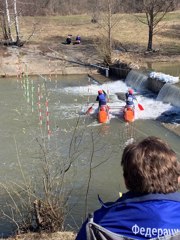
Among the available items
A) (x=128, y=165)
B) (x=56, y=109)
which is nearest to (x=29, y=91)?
(x=56, y=109)

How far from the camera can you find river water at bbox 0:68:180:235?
852 centimetres

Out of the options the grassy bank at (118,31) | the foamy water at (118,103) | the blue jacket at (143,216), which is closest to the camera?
the blue jacket at (143,216)

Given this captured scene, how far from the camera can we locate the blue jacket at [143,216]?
5.89 feet

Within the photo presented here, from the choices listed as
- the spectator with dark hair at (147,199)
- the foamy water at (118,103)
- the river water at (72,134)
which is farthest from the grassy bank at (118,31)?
the spectator with dark hair at (147,199)

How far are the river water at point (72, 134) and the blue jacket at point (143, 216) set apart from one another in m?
3.44

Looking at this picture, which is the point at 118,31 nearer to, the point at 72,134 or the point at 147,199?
the point at 72,134

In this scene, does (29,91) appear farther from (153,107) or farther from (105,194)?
(105,194)

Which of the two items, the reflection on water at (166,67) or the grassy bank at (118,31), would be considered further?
the grassy bank at (118,31)

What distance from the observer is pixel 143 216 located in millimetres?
1805

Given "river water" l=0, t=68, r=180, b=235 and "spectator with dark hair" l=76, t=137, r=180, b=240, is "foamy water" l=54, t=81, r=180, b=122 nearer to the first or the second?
"river water" l=0, t=68, r=180, b=235

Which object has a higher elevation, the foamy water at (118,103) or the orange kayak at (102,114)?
the orange kayak at (102,114)

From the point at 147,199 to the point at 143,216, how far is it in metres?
0.08

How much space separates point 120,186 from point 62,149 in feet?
9.05

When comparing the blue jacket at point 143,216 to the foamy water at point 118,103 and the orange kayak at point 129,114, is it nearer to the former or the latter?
the orange kayak at point 129,114
